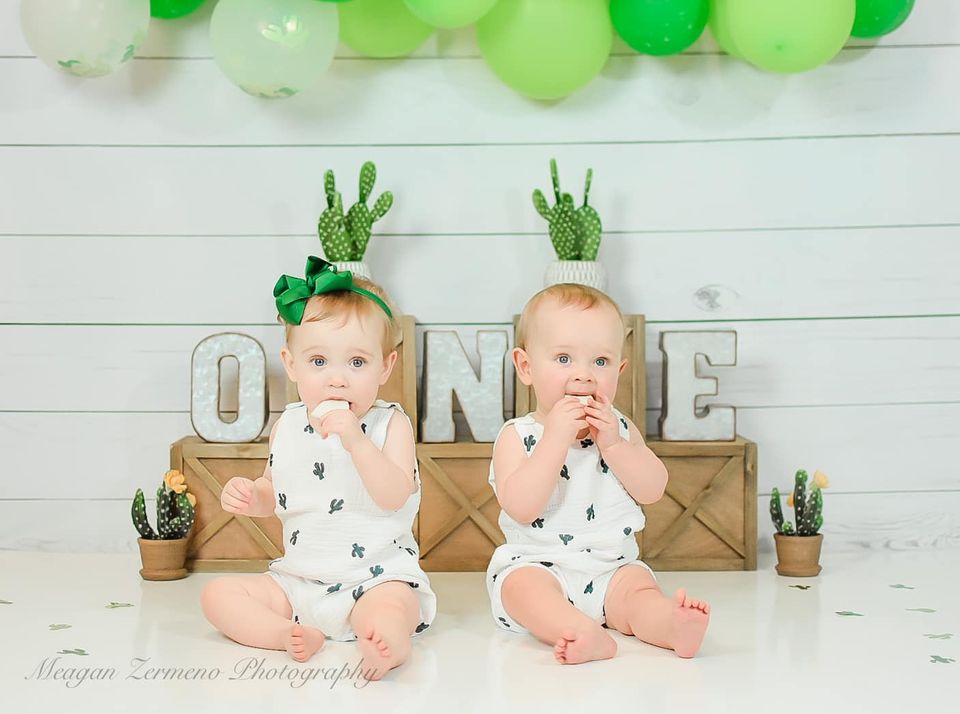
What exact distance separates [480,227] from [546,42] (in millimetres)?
→ 383

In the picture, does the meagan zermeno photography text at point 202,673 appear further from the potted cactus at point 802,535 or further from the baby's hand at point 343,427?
the potted cactus at point 802,535

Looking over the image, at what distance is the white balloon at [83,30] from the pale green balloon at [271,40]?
141 millimetres

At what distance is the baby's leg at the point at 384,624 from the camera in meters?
1.31

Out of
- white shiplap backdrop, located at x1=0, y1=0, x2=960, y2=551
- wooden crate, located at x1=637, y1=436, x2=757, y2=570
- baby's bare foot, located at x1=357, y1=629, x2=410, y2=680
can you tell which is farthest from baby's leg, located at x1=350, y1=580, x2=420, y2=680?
white shiplap backdrop, located at x1=0, y1=0, x2=960, y2=551

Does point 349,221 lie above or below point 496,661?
above

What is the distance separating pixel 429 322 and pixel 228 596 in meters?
0.78

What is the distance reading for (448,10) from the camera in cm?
178

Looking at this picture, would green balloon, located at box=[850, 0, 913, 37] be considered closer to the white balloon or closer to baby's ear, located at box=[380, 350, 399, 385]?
baby's ear, located at box=[380, 350, 399, 385]

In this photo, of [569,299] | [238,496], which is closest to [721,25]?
[569,299]

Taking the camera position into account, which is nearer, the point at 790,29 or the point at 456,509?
the point at 790,29

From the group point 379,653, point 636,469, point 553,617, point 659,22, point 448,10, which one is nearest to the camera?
point 379,653

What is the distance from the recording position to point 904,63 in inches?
82.7

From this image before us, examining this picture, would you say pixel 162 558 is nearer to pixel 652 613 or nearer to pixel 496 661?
pixel 496 661

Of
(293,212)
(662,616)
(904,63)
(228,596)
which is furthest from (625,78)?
(228,596)
